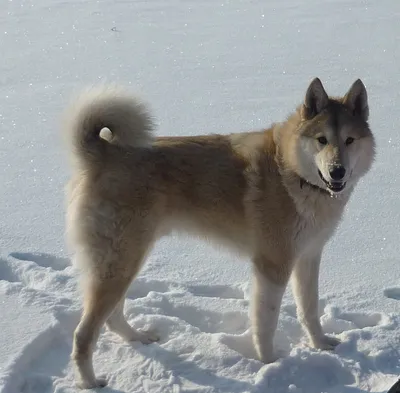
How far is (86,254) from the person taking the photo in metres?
2.70

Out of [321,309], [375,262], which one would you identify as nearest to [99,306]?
[321,309]

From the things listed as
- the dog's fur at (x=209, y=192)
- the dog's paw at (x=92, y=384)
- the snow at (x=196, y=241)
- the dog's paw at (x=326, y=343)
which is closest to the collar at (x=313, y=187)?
the dog's fur at (x=209, y=192)

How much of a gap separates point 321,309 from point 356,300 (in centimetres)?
20

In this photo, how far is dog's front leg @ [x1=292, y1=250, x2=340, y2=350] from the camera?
9.75ft

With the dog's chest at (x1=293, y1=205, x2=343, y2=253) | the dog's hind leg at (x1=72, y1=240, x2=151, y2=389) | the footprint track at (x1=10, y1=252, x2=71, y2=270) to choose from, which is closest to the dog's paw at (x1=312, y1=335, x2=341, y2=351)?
the dog's chest at (x1=293, y1=205, x2=343, y2=253)

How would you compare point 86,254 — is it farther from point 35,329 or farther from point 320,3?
point 320,3

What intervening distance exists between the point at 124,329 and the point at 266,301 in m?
0.75

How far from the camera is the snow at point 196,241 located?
2.75m

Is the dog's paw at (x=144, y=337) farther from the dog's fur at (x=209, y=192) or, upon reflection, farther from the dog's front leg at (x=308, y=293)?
the dog's front leg at (x=308, y=293)

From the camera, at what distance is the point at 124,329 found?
3.02 metres

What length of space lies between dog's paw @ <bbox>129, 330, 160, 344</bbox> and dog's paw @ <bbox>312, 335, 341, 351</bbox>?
31.4 inches

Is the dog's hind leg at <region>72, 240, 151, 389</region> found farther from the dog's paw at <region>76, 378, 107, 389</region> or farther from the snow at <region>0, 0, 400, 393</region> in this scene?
the snow at <region>0, 0, 400, 393</region>

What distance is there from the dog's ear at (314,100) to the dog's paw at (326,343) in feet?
3.59

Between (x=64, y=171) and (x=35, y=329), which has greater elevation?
(x=64, y=171)
